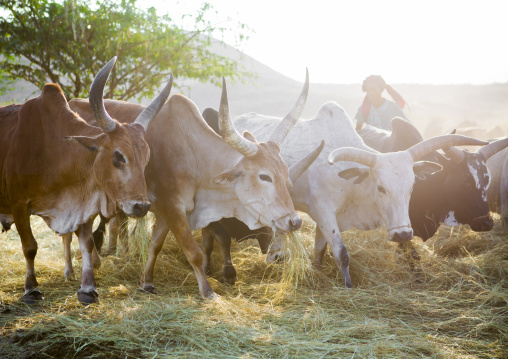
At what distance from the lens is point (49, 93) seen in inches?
174

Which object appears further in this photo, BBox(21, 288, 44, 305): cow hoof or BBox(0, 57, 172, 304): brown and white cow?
BBox(21, 288, 44, 305): cow hoof

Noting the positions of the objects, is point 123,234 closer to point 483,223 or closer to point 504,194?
point 483,223

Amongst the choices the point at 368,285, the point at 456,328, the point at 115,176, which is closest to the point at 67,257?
the point at 115,176

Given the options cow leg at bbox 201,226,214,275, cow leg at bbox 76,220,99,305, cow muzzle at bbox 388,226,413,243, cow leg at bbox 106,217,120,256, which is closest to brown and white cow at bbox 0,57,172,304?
cow leg at bbox 76,220,99,305

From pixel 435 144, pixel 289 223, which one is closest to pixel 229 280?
pixel 289 223

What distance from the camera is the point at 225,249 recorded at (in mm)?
5086

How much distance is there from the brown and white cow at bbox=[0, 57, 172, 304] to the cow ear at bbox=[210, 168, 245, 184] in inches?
27.0

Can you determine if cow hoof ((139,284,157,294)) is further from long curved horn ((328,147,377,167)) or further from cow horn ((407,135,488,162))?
cow horn ((407,135,488,162))

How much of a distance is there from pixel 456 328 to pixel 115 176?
3.06 m

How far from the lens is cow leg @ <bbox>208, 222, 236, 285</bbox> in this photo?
4.92m

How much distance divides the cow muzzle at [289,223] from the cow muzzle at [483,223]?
2.64 m

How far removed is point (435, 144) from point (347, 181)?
1.07 metres

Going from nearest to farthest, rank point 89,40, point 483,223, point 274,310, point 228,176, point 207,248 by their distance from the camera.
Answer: point 274,310, point 228,176, point 207,248, point 483,223, point 89,40

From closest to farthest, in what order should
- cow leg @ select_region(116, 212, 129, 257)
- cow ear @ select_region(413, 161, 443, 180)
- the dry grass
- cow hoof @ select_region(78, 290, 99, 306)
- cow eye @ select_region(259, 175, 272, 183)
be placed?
the dry grass < cow hoof @ select_region(78, 290, 99, 306) < cow eye @ select_region(259, 175, 272, 183) < cow ear @ select_region(413, 161, 443, 180) < cow leg @ select_region(116, 212, 129, 257)
